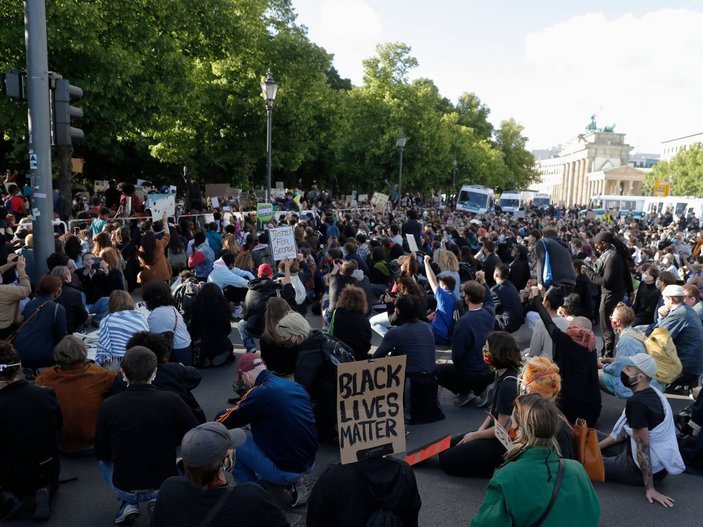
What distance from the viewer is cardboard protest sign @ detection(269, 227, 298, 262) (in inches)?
460

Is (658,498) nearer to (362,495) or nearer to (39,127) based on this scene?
(362,495)

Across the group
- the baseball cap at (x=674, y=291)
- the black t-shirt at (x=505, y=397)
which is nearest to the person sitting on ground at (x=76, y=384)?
the black t-shirt at (x=505, y=397)

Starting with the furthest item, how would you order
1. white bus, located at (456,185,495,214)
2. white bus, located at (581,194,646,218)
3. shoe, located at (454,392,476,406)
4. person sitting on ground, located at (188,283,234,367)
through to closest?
white bus, located at (581,194,646,218) < white bus, located at (456,185,495,214) < person sitting on ground, located at (188,283,234,367) < shoe, located at (454,392,476,406)

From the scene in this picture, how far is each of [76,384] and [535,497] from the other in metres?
4.27

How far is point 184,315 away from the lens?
934 cm

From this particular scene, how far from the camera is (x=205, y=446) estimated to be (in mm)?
3037

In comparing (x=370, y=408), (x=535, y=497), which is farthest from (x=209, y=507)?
(x=535, y=497)

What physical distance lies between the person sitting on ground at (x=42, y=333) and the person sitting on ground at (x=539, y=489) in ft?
18.0

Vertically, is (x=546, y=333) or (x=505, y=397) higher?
(x=546, y=333)

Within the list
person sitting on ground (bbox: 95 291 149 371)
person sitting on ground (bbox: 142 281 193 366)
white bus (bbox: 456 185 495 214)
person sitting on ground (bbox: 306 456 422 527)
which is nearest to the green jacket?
person sitting on ground (bbox: 306 456 422 527)

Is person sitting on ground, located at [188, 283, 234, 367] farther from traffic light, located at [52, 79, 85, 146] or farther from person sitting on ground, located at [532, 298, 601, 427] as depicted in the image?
person sitting on ground, located at [532, 298, 601, 427]

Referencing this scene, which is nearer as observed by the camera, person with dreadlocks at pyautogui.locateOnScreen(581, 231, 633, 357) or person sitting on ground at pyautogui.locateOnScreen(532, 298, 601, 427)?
person sitting on ground at pyautogui.locateOnScreen(532, 298, 601, 427)

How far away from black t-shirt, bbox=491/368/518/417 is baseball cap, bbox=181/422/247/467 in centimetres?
291

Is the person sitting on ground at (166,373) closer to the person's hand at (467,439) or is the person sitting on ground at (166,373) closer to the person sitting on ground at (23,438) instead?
the person sitting on ground at (23,438)
